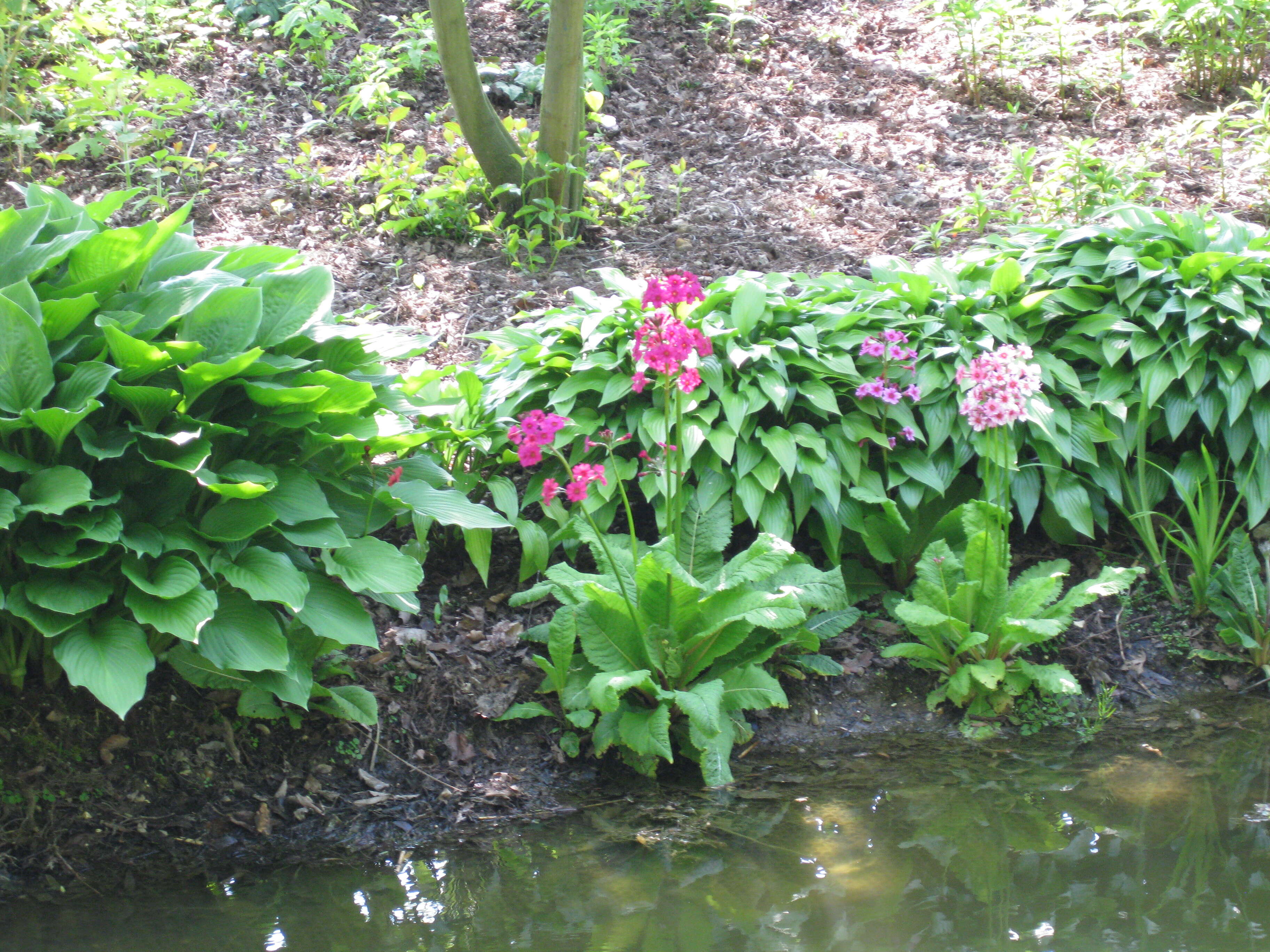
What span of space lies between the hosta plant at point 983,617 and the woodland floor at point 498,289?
0.54 feet

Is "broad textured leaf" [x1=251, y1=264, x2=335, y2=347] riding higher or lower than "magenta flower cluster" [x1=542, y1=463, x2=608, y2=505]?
higher

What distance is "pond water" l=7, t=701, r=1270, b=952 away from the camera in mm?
2043

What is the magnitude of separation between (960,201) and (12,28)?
6.07 meters

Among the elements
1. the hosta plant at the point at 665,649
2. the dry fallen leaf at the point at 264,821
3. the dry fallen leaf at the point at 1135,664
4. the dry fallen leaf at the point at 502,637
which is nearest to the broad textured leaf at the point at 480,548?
the dry fallen leaf at the point at 502,637

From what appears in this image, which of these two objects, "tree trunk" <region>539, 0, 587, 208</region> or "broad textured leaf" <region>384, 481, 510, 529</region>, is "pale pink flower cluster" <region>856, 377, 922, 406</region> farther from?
"tree trunk" <region>539, 0, 587, 208</region>

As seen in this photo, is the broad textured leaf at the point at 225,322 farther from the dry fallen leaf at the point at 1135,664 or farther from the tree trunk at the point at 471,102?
the dry fallen leaf at the point at 1135,664

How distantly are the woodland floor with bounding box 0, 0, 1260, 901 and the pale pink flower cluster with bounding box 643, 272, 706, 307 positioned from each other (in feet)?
4.37

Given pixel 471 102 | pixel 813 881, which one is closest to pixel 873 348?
pixel 813 881

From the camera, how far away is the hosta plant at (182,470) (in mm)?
2117

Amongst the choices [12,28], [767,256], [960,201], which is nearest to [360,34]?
[12,28]

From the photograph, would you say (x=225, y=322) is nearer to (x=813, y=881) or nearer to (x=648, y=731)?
(x=648, y=731)

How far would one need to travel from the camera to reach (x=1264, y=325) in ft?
11.5

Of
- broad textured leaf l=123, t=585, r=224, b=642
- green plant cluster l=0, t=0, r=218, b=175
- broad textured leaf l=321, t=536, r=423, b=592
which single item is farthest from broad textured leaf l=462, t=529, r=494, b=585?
green plant cluster l=0, t=0, r=218, b=175

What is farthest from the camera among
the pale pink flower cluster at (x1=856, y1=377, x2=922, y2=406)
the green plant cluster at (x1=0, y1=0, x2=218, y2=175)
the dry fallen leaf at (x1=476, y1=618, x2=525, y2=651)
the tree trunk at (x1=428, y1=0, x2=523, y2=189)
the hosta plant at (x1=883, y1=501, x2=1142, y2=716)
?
the green plant cluster at (x1=0, y1=0, x2=218, y2=175)
